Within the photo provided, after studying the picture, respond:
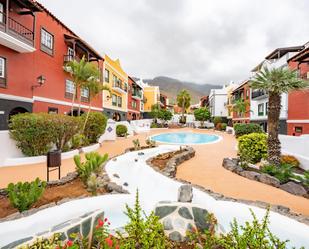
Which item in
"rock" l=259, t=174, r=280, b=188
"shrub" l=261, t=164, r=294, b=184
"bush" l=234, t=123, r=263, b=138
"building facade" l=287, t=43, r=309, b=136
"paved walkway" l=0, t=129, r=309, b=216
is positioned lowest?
"paved walkway" l=0, t=129, r=309, b=216

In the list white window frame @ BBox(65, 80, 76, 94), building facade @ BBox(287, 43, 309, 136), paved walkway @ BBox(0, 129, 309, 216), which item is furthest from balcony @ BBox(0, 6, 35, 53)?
building facade @ BBox(287, 43, 309, 136)

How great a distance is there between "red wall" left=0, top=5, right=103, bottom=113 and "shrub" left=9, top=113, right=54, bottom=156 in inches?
158

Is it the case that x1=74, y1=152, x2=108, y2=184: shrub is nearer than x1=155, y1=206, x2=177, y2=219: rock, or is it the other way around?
x1=155, y1=206, x2=177, y2=219: rock

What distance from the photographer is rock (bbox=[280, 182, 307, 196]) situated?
22.8 feet

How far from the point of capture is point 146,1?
15250 millimetres

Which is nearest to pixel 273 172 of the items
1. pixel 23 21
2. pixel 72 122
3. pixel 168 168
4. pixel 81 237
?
pixel 168 168

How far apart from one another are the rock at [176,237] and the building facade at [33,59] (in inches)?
529

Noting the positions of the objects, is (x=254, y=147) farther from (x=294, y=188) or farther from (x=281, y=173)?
(x=294, y=188)

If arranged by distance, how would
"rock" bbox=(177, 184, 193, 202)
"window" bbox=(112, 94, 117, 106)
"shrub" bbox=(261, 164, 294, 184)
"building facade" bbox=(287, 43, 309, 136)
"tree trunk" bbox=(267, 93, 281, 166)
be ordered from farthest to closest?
"window" bbox=(112, 94, 117, 106), "building facade" bbox=(287, 43, 309, 136), "tree trunk" bbox=(267, 93, 281, 166), "shrub" bbox=(261, 164, 294, 184), "rock" bbox=(177, 184, 193, 202)

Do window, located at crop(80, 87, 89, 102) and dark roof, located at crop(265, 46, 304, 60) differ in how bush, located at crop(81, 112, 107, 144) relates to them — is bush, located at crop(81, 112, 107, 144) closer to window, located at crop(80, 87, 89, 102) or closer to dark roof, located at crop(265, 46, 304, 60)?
window, located at crop(80, 87, 89, 102)

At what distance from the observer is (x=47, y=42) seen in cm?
1630

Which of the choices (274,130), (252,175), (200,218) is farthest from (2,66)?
(274,130)

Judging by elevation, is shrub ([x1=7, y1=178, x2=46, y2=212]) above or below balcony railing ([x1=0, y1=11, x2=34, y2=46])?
below

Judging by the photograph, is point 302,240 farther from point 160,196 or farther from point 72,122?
point 72,122
